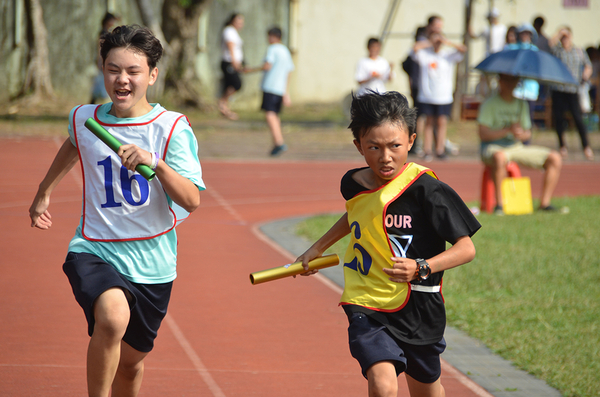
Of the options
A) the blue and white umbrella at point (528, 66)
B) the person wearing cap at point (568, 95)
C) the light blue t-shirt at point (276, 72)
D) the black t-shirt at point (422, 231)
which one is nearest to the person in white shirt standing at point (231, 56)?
the light blue t-shirt at point (276, 72)

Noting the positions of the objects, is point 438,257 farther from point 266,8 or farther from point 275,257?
point 266,8

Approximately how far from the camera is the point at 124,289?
2.92 metres

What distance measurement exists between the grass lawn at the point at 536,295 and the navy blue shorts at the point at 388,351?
3.96 feet

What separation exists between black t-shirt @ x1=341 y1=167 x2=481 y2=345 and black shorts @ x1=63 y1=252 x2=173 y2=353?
0.80 m

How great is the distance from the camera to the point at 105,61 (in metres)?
3.03

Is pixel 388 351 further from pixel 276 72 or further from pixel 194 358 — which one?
pixel 276 72

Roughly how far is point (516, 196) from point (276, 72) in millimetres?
5657

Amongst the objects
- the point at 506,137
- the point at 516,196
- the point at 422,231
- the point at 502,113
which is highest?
the point at 422,231

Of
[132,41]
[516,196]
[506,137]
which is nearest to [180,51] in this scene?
[506,137]

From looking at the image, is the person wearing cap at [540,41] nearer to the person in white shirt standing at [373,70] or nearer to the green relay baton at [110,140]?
the person in white shirt standing at [373,70]

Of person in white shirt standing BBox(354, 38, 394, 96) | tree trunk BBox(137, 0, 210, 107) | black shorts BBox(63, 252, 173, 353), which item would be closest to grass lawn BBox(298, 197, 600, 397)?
black shorts BBox(63, 252, 173, 353)

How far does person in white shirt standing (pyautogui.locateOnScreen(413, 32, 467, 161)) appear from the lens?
1263cm

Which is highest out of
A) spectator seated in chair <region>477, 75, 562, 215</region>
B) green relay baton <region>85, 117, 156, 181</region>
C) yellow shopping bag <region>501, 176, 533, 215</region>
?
green relay baton <region>85, 117, 156, 181</region>

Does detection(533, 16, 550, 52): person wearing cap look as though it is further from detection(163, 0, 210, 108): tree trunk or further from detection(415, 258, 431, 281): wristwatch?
detection(415, 258, 431, 281): wristwatch
